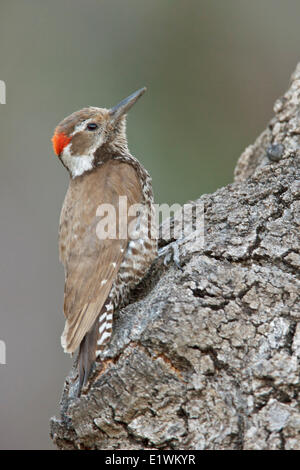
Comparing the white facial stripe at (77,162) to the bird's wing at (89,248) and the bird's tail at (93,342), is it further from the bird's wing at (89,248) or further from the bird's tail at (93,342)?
the bird's tail at (93,342)

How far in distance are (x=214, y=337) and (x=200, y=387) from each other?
0.68 feet

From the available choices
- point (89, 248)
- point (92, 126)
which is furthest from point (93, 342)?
point (92, 126)

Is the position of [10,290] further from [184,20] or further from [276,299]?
[276,299]

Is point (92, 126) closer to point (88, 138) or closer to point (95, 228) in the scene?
point (88, 138)

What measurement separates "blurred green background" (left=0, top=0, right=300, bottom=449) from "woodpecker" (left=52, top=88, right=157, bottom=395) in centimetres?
171

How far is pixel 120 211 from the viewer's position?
3594mm

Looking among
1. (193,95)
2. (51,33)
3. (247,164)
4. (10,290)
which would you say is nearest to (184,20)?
(193,95)

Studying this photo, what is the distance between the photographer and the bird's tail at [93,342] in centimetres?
279

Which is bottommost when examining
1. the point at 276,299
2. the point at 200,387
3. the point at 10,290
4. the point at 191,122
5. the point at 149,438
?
the point at 149,438

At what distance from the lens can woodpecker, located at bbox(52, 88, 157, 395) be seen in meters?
3.21

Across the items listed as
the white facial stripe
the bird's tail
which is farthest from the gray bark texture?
the white facial stripe

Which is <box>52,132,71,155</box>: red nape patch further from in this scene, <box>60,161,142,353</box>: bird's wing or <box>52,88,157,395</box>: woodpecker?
<box>60,161,142,353</box>: bird's wing

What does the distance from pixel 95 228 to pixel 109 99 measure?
9.50 ft

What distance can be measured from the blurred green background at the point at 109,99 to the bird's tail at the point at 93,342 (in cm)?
260
